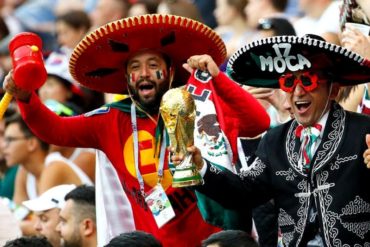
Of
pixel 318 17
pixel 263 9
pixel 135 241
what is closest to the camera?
pixel 135 241

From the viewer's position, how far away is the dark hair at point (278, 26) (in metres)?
8.91

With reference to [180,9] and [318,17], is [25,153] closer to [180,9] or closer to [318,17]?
[180,9]

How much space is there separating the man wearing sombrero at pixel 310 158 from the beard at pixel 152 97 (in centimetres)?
76

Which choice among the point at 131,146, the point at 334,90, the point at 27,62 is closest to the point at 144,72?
the point at 131,146

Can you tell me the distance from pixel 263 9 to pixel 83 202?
2.58m

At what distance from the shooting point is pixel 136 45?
24.9 ft

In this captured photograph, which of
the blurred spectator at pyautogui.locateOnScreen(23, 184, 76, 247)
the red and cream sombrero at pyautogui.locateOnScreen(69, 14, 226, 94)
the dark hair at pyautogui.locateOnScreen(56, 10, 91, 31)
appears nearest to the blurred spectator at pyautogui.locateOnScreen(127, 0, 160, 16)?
the dark hair at pyautogui.locateOnScreen(56, 10, 91, 31)

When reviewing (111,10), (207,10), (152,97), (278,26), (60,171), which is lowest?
Answer: (60,171)

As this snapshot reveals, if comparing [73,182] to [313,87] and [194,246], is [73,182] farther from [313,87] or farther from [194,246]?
[313,87]

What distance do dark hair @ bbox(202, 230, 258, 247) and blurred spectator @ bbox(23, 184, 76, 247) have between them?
274 centimetres

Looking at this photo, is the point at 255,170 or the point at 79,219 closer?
the point at 255,170

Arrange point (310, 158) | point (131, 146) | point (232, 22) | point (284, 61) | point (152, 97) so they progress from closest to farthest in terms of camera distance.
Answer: point (310, 158) → point (284, 61) → point (152, 97) → point (131, 146) → point (232, 22)

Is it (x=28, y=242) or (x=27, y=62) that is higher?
(x=27, y=62)

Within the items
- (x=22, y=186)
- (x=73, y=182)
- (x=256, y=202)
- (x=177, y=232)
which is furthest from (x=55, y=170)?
(x=256, y=202)
